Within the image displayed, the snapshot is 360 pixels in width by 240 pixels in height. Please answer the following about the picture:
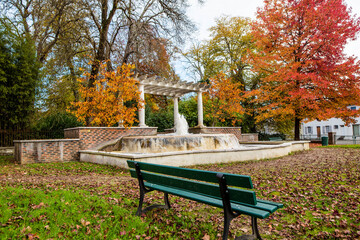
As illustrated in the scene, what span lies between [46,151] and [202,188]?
9.20m

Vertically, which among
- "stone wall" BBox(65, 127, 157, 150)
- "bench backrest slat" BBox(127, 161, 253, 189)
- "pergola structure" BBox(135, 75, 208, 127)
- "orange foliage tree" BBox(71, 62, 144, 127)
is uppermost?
"pergola structure" BBox(135, 75, 208, 127)

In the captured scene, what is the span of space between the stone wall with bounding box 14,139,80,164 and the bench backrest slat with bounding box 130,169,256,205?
8024 mm

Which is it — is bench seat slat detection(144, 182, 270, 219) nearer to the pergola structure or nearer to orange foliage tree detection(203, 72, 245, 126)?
the pergola structure

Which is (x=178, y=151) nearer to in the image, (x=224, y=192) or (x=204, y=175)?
(x=204, y=175)

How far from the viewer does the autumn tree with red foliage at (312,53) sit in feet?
46.3

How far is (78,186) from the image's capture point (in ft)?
17.9

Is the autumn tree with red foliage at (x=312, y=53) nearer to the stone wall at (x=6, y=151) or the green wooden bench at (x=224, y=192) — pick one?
the green wooden bench at (x=224, y=192)

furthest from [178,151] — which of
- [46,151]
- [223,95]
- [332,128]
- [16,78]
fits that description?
[332,128]

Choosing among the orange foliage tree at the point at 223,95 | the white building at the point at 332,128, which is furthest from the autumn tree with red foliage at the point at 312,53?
the white building at the point at 332,128

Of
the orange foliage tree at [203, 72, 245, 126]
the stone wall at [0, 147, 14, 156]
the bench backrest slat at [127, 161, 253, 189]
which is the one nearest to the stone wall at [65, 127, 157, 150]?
the stone wall at [0, 147, 14, 156]

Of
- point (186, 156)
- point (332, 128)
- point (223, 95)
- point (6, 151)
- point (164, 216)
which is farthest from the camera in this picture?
point (332, 128)

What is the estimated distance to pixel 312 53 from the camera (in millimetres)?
14891

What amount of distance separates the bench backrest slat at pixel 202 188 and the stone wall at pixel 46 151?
8.02m

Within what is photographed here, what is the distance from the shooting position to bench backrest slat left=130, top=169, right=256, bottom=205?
97.2 inches
